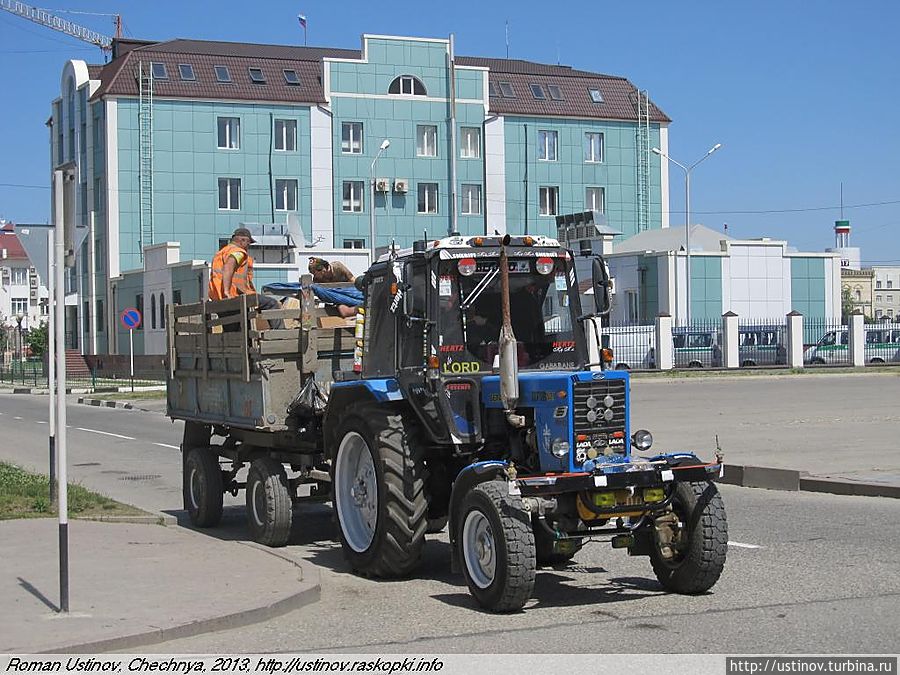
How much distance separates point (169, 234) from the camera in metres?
63.2

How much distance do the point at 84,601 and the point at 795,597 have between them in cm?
486

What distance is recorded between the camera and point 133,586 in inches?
361

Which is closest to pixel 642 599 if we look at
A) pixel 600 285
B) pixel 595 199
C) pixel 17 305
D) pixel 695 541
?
pixel 695 541

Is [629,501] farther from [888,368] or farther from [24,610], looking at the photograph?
[888,368]

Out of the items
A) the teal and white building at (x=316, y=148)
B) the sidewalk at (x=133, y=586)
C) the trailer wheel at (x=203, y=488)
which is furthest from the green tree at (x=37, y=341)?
the sidewalk at (x=133, y=586)

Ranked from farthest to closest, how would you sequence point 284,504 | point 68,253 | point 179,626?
1. point 284,504
2. point 68,253
3. point 179,626

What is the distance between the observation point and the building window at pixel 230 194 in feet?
210

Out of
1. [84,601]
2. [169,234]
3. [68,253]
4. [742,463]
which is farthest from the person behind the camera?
[169,234]

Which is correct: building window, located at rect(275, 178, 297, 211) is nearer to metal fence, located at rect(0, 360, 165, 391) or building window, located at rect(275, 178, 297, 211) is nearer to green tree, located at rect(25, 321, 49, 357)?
metal fence, located at rect(0, 360, 165, 391)

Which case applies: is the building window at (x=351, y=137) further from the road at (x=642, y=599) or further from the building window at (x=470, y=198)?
the road at (x=642, y=599)

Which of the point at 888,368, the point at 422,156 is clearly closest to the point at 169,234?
the point at 422,156

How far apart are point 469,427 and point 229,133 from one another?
56690 mm

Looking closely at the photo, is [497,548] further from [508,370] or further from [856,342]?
[856,342]

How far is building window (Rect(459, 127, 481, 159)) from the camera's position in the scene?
220 ft
